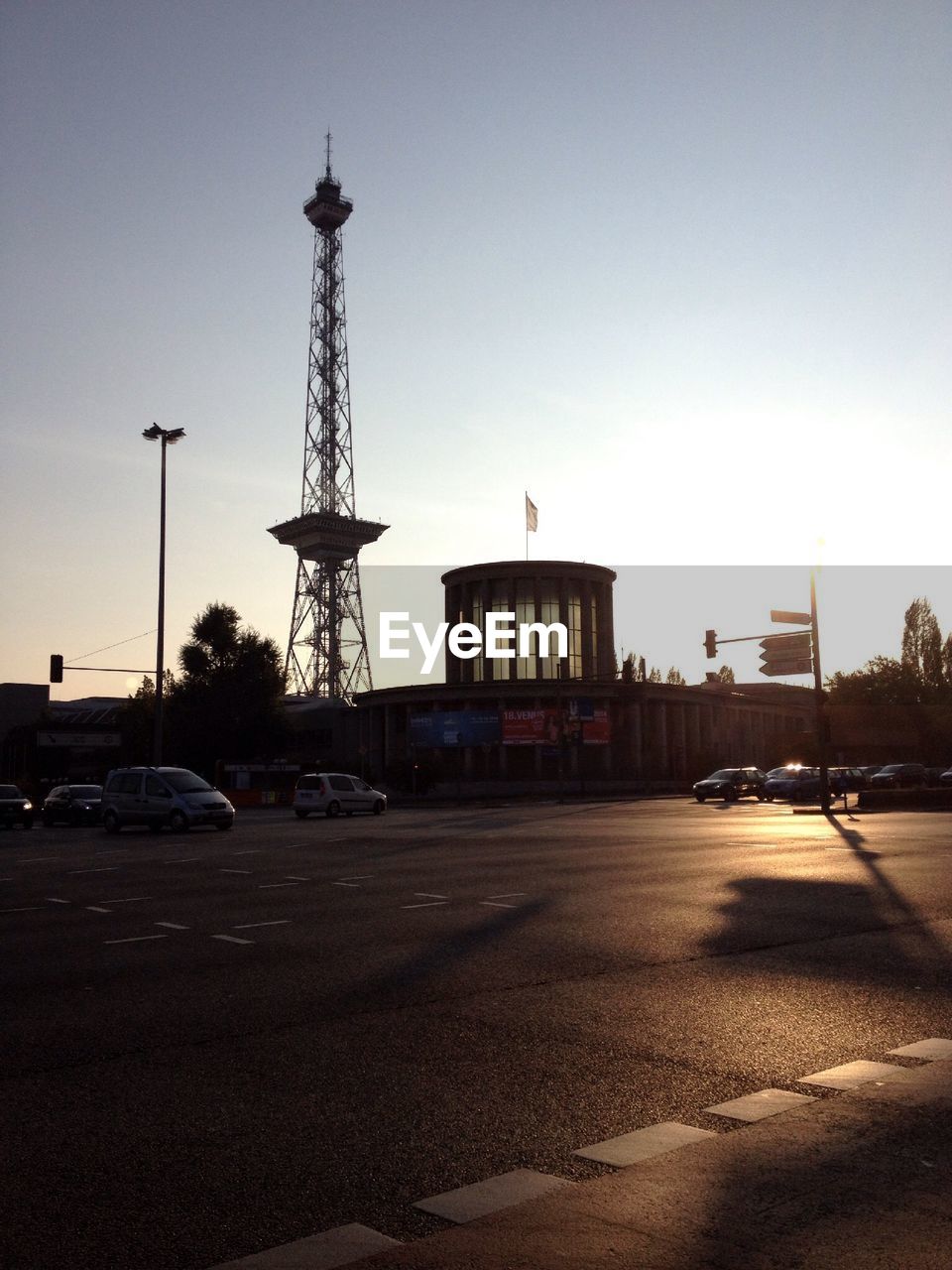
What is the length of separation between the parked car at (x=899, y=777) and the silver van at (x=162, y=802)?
3984cm

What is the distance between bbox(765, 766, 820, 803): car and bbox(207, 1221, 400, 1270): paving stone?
52017mm

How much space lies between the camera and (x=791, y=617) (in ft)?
123

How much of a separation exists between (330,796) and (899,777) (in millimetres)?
34587

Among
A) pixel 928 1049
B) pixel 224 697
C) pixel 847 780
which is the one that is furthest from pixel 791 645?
pixel 224 697

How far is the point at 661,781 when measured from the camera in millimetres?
89375

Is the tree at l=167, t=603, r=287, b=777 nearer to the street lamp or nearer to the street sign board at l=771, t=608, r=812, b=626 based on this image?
the street lamp

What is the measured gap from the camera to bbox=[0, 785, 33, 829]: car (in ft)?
131

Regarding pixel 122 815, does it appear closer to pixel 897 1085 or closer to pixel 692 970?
pixel 692 970

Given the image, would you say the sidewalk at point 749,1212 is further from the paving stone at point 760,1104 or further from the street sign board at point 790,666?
the street sign board at point 790,666

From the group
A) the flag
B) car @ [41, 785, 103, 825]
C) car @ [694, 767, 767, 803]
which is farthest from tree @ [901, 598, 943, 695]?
car @ [41, 785, 103, 825]

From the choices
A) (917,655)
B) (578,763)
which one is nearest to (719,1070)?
(578,763)

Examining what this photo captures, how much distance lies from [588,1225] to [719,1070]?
245 centimetres

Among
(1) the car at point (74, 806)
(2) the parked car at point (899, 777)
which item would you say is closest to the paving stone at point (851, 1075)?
(1) the car at point (74, 806)

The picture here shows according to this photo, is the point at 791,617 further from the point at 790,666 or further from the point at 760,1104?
the point at 760,1104
